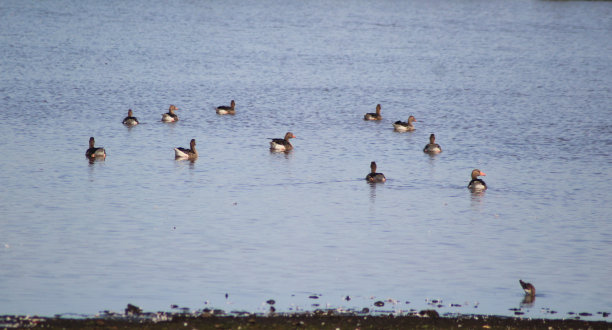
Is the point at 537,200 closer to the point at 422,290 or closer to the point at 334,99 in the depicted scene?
the point at 422,290

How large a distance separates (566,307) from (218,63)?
52208 millimetres

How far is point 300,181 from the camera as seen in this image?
Result: 31.1 metres

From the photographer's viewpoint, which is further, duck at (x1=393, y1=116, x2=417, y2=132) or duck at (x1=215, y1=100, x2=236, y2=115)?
duck at (x1=215, y1=100, x2=236, y2=115)

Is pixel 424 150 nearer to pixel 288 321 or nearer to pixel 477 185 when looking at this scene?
pixel 477 185

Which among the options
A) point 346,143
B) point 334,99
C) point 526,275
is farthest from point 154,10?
point 526,275

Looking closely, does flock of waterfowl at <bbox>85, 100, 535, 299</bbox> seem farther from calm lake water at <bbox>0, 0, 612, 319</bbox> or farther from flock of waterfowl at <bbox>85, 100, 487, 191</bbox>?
calm lake water at <bbox>0, 0, 612, 319</bbox>

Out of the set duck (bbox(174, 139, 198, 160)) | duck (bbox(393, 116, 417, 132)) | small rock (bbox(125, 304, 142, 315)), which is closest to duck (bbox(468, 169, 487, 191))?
duck (bbox(174, 139, 198, 160))

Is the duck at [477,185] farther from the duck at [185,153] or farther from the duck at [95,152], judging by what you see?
the duck at [95,152]

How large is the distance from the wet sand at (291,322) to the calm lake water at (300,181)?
36.3 inches

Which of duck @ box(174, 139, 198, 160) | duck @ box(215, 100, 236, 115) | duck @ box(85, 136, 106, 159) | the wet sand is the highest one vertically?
duck @ box(215, 100, 236, 115)

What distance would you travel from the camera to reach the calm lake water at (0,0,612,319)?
1916 centimetres

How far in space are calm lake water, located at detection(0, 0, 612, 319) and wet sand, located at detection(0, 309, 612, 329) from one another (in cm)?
92

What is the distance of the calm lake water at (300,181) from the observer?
19156 millimetres

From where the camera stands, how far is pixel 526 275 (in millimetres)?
20281
